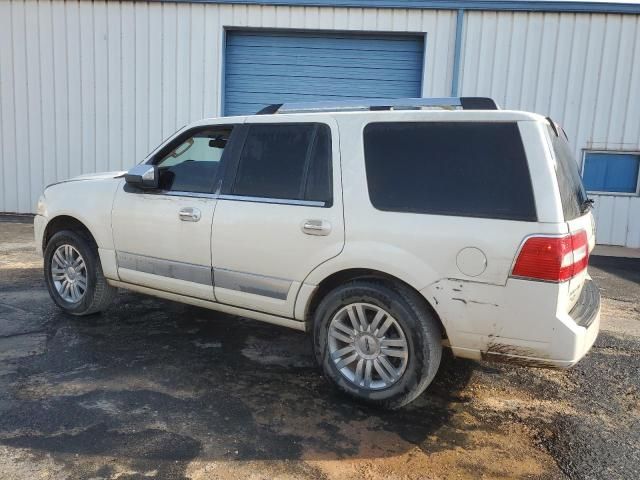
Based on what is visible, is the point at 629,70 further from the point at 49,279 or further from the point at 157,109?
the point at 49,279

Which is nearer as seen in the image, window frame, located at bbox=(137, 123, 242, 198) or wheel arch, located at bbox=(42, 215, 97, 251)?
window frame, located at bbox=(137, 123, 242, 198)

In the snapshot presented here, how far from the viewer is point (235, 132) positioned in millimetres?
4082

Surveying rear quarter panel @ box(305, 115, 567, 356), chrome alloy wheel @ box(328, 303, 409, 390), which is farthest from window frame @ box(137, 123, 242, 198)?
chrome alloy wheel @ box(328, 303, 409, 390)

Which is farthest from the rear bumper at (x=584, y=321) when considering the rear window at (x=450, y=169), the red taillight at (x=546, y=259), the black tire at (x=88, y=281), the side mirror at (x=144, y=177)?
the black tire at (x=88, y=281)

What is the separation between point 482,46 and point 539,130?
764 cm

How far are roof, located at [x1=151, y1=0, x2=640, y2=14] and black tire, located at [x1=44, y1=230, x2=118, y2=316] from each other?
6681mm

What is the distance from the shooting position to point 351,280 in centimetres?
347

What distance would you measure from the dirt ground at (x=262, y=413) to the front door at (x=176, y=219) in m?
0.58

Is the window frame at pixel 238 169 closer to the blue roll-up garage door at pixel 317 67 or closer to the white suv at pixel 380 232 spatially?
the white suv at pixel 380 232

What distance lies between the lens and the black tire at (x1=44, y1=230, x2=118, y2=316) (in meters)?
4.78

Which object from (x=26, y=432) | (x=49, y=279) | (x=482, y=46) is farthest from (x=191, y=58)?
(x=26, y=432)

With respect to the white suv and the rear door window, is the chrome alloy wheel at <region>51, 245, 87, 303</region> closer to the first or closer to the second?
the white suv

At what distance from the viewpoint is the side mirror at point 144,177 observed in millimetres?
4238

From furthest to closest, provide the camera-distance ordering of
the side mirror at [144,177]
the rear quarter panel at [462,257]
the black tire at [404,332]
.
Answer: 1. the side mirror at [144,177]
2. the black tire at [404,332]
3. the rear quarter panel at [462,257]
